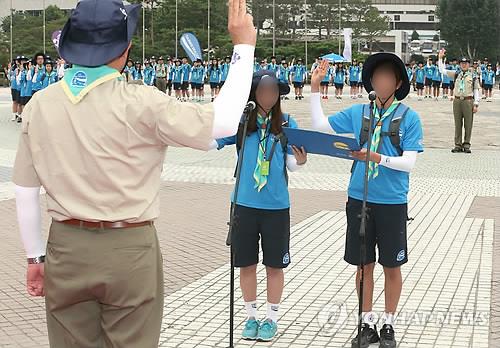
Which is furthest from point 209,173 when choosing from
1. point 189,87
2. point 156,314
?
point 189,87

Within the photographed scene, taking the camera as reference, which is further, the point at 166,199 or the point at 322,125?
the point at 166,199

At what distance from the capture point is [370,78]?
524 centimetres

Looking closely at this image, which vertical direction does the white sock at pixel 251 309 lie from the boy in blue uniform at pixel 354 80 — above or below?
below

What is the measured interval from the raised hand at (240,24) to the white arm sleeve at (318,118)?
2375 millimetres

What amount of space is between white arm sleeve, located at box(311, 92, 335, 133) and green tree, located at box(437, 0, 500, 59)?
2765 inches

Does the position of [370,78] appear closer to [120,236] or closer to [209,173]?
[120,236]

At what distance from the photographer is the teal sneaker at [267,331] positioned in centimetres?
541

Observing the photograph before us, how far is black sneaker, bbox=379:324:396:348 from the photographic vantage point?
5254 millimetres

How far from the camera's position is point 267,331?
17.8ft

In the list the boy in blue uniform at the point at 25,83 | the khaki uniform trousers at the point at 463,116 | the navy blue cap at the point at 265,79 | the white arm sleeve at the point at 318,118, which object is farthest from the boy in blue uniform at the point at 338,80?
the navy blue cap at the point at 265,79

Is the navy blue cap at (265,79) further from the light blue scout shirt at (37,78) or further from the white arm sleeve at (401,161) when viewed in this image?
the light blue scout shirt at (37,78)

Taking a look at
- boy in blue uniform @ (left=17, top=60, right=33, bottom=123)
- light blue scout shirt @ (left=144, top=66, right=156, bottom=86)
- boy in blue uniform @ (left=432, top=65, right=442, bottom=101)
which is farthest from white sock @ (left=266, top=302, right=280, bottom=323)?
boy in blue uniform @ (left=432, top=65, right=442, bottom=101)

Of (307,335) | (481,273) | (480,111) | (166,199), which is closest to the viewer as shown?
(307,335)

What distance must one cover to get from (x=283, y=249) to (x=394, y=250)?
714mm
